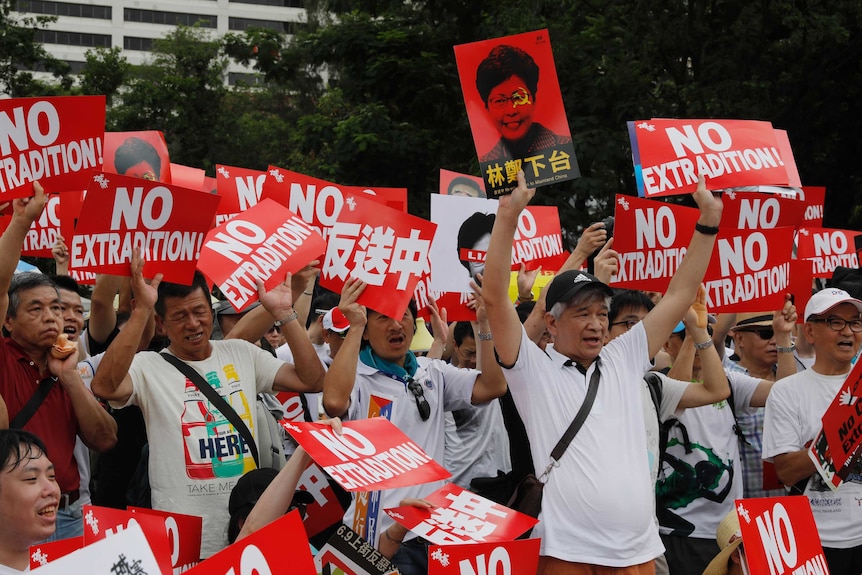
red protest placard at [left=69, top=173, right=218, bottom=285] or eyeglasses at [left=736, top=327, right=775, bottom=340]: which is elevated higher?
red protest placard at [left=69, top=173, right=218, bottom=285]

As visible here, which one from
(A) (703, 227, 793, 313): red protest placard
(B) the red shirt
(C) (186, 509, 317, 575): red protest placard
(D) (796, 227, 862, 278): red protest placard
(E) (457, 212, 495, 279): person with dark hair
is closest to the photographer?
(C) (186, 509, 317, 575): red protest placard

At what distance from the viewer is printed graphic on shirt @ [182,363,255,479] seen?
14.9 ft

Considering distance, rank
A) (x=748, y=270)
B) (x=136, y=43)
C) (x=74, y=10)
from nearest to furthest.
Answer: (x=748, y=270) < (x=74, y=10) < (x=136, y=43)

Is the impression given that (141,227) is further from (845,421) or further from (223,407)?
(845,421)

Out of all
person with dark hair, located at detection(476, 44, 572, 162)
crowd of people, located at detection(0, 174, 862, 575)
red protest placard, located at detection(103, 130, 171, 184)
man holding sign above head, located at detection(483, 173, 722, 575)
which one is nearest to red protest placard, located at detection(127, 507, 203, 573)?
crowd of people, located at detection(0, 174, 862, 575)

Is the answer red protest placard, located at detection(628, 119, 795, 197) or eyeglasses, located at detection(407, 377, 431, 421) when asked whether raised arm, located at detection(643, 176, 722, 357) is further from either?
eyeglasses, located at detection(407, 377, 431, 421)

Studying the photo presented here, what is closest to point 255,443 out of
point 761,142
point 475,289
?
point 475,289

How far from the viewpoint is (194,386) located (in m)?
4.67

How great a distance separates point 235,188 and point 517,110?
8.96 feet

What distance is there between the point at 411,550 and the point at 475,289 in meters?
1.24

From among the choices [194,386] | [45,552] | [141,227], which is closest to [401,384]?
[194,386]

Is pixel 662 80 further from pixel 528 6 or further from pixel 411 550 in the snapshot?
pixel 411 550

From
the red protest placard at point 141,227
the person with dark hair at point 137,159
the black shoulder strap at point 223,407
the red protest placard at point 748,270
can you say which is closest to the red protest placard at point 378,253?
the red protest placard at point 141,227

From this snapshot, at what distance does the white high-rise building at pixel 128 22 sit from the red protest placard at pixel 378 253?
75801 millimetres
